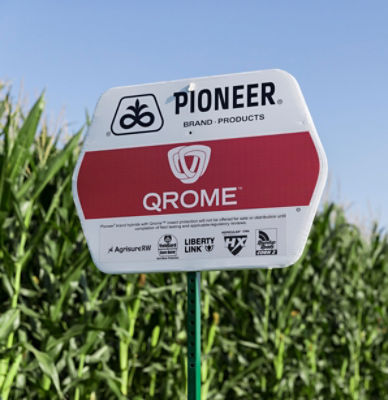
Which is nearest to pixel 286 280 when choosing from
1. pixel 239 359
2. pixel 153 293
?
pixel 239 359

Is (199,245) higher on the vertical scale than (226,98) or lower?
lower

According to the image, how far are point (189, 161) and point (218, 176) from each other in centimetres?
7

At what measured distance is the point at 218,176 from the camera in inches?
53.6

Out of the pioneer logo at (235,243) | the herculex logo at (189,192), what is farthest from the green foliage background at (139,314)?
the pioneer logo at (235,243)

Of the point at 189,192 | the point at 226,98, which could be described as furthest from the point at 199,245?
the point at 226,98

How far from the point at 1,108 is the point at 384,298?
432 cm

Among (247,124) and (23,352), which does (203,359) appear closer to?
(23,352)

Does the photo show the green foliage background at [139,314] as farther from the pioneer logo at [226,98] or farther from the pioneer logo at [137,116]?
the pioneer logo at [226,98]

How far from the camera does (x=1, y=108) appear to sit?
9.11ft

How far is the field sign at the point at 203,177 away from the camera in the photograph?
4.31 feet

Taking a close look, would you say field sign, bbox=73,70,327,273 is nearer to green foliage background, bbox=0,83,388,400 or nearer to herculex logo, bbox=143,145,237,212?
herculex logo, bbox=143,145,237,212

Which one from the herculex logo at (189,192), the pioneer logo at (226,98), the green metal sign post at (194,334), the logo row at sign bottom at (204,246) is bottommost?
the green metal sign post at (194,334)

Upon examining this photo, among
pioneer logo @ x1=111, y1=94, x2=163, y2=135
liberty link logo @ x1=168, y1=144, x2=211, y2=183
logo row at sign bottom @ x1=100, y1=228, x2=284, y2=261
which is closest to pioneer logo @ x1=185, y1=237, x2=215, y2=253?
logo row at sign bottom @ x1=100, y1=228, x2=284, y2=261

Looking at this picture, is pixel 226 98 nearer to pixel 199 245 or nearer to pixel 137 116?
pixel 137 116
